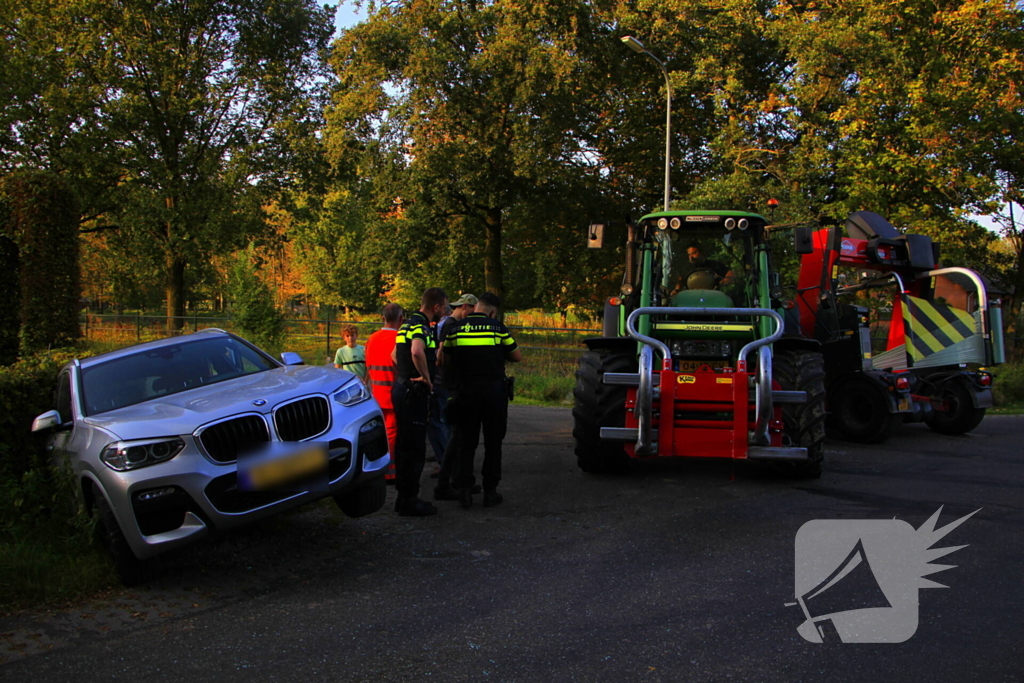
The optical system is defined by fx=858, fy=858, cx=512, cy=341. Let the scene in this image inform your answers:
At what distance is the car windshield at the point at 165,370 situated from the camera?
6.25m

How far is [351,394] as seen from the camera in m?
6.35

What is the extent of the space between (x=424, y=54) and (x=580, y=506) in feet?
65.7

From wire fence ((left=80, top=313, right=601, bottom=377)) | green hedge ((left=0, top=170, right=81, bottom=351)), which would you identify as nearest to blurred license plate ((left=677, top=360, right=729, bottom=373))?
green hedge ((left=0, top=170, right=81, bottom=351))

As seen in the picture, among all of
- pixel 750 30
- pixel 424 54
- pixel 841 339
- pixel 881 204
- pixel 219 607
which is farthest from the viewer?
pixel 750 30

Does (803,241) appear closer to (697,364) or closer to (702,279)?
(702,279)

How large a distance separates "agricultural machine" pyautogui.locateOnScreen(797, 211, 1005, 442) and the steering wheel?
3.29 m

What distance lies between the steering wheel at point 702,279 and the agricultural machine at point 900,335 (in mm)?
3286

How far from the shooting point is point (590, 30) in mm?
26062

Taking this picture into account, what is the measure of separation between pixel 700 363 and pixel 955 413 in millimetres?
5779

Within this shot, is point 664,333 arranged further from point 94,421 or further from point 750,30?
point 750,30

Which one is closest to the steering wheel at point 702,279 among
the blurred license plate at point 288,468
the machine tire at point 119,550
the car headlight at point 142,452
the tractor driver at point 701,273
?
the tractor driver at point 701,273

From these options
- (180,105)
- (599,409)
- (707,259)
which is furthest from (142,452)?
(180,105)

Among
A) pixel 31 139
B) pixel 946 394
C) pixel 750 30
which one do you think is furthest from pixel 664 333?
pixel 31 139

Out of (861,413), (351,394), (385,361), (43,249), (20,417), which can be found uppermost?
(43,249)
